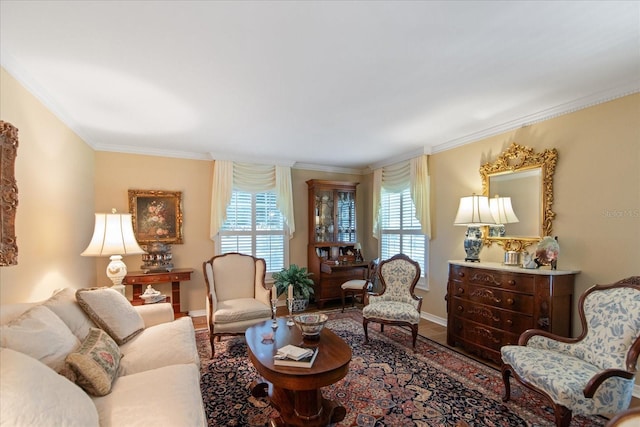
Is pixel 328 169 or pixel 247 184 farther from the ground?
pixel 328 169

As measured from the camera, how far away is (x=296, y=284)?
191 inches

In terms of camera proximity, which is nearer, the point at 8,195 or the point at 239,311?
the point at 8,195

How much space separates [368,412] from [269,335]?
954 mm

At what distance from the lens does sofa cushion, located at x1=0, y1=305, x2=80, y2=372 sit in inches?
58.8

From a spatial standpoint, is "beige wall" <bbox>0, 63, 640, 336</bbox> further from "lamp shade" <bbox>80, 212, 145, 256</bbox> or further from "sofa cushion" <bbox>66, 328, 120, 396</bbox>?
"sofa cushion" <bbox>66, 328, 120, 396</bbox>

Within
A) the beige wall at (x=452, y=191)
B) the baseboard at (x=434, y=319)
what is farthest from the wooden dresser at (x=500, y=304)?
the baseboard at (x=434, y=319)

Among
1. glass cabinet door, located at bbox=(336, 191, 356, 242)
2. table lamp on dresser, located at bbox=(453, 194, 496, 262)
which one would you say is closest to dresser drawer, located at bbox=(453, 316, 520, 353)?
table lamp on dresser, located at bbox=(453, 194, 496, 262)

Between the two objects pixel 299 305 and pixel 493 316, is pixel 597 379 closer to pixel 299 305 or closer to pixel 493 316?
pixel 493 316

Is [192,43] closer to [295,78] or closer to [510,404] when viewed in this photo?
[295,78]

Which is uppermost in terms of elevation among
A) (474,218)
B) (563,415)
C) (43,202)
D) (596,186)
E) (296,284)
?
(596,186)

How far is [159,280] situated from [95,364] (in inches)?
102

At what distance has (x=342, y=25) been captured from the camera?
1.75 meters

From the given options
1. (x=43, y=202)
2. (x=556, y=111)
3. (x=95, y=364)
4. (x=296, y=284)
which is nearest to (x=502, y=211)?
(x=556, y=111)

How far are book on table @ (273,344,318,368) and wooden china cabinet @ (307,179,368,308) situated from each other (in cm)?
289
